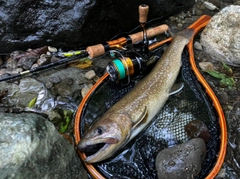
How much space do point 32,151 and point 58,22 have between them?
7.38 ft

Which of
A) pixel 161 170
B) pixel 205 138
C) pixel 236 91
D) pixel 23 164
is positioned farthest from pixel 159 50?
pixel 23 164

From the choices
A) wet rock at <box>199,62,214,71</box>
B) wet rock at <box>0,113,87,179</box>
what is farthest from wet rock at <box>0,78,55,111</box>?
wet rock at <box>199,62,214,71</box>

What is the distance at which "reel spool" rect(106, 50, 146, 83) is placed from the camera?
3.32 metres

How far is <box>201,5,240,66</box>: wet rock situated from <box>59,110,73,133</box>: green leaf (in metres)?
2.22

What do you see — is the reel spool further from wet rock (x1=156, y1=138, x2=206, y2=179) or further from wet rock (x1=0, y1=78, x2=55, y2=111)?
wet rock (x1=156, y1=138, x2=206, y2=179)

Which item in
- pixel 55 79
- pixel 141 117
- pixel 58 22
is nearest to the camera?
pixel 141 117

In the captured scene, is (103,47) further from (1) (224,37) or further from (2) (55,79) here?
(1) (224,37)

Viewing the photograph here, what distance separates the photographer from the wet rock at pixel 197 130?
3.10 m

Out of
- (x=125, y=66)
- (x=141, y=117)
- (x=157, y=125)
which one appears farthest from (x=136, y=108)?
(x=125, y=66)

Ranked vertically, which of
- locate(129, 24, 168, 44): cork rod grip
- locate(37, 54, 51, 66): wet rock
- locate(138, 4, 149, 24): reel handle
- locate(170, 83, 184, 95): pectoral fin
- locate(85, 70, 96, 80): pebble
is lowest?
locate(170, 83, 184, 95): pectoral fin

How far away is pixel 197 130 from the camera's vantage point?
3.17m

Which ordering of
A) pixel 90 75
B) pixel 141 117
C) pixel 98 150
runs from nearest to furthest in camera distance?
1. pixel 98 150
2. pixel 141 117
3. pixel 90 75

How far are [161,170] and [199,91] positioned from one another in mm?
1130

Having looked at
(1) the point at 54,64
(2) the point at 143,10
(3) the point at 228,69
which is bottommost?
(3) the point at 228,69
